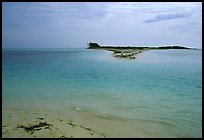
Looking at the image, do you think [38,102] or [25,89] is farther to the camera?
[25,89]

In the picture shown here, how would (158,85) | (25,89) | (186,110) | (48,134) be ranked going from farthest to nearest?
(158,85)
(25,89)
(186,110)
(48,134)

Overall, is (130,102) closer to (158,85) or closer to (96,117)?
(96,117)

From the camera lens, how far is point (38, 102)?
322 inches

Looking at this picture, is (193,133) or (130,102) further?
(130,102)

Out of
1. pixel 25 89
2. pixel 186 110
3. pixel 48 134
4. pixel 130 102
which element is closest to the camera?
pixel 48 134

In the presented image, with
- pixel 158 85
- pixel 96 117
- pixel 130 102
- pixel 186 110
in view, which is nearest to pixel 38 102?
pixel 96 117

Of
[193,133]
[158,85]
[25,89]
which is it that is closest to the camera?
[193,133]

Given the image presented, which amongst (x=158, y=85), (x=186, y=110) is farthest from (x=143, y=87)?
(x=186, y=110)

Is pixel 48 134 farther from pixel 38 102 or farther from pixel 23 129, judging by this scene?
pixel 38 102

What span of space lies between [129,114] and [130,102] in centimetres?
126

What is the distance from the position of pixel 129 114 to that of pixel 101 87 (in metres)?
4.04

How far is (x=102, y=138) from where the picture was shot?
201 inches

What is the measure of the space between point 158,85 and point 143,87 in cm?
99

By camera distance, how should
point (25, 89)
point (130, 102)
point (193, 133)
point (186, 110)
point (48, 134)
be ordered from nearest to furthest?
point (48, 134) < point (193, 133) < point (186, 110) < point (130, 102) < point (25, 89)
